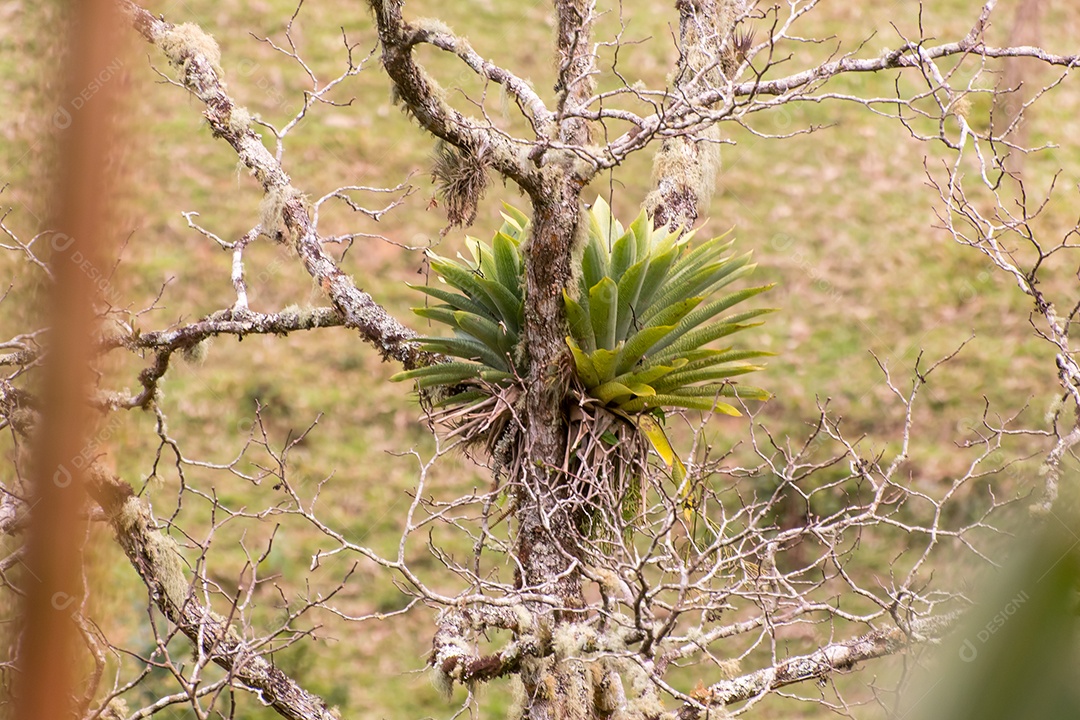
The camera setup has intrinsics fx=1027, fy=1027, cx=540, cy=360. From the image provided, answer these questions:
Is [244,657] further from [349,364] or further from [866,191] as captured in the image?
[866,191]

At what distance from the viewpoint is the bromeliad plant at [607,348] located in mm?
2973

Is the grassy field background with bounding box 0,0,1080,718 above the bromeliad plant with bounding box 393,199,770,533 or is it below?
above

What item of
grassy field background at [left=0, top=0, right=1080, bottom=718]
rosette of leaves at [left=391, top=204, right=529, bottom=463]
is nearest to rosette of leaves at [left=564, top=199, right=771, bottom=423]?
rosette of leaves at [left=391, top=204, right=529, bottom=463]

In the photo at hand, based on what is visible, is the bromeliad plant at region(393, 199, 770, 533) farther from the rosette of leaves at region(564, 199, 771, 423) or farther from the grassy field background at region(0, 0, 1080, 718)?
the grassy field background at region(0, 0, 1080, 718)

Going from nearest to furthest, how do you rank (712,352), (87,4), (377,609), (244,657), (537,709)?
(87,4) → (244,657) → (537,709) → (712,352) → (377,609)

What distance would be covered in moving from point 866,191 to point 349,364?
17.9 ft

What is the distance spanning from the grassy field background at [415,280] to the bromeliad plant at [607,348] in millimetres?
3978

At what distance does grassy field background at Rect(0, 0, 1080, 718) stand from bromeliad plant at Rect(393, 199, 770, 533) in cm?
398

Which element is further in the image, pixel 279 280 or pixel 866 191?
pixel 866 191

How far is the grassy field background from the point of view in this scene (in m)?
7.68

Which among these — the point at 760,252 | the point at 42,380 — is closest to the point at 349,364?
the point at 760,252

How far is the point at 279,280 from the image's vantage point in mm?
9062

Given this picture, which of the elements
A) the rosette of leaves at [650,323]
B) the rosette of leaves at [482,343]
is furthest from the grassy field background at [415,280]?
the rosette of leaves at [650,323]

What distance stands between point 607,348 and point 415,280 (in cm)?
655
